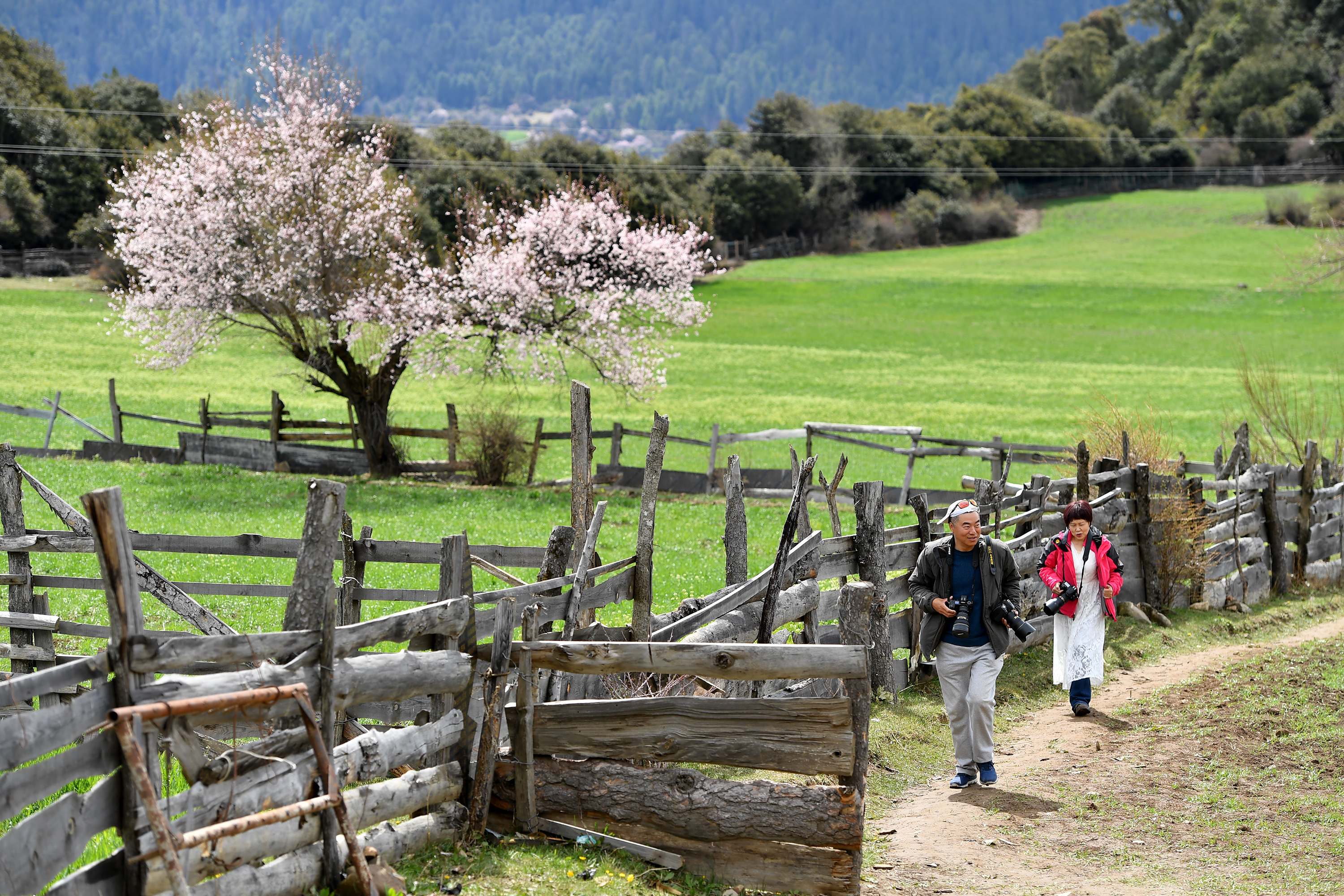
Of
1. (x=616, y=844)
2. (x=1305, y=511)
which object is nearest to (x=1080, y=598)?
(x=616, y=844)

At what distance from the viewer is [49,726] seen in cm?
414

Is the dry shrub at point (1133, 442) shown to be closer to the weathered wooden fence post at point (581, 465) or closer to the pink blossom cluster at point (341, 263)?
the weathered wooden fence post at point (581, 465)

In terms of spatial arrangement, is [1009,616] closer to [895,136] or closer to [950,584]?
[950,584]

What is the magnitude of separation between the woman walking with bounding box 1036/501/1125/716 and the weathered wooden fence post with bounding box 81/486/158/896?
733 centimetres

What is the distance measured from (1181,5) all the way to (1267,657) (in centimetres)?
12052

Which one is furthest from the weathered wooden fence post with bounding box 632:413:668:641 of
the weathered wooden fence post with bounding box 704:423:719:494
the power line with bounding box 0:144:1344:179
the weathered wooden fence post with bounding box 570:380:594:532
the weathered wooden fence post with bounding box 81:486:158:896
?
the power line with bounding box 0:144:1344:179

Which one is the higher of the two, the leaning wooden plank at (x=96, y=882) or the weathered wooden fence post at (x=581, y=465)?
the weathered wooden fence post at (x=581, y=465)

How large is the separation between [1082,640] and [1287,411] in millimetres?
14889

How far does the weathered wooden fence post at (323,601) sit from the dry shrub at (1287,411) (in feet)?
53.2

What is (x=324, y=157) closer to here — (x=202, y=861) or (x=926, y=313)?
(x=202, y=861)

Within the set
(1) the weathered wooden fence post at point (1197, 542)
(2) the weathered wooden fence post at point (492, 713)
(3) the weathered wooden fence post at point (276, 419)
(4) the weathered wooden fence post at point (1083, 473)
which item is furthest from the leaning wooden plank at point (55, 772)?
(3) the weathered wooden fence post at point (276, 419)

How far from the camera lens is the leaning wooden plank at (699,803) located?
5.73 meters

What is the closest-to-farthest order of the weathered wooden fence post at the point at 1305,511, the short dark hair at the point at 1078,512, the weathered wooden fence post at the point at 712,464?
the short dark hair at the point at 1078,512 < the weathered wooden fence post at the point at 1305,511 < the weathered wooden fence post at the point at 712,464

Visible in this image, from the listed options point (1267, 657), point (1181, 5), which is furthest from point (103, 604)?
point (1181, 5)
